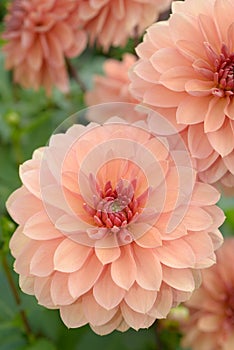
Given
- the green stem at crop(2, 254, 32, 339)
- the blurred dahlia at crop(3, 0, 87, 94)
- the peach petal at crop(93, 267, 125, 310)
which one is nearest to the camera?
the peach petal at crop(93, 267, 125, 310)

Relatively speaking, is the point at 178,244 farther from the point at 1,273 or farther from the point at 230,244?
the point at 1,273

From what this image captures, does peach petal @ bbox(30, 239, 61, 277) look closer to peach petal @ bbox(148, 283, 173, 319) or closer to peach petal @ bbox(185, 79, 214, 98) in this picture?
peach petal @ bbox(148, 283, 173, 319)

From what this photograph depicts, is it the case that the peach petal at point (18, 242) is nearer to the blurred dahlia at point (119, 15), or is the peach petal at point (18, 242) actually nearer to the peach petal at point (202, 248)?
the peach petal at point (202, 248)

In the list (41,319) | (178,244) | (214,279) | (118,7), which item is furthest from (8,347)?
(118,7)

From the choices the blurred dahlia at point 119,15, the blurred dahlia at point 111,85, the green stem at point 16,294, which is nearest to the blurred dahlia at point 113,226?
the green stem at point 16,294

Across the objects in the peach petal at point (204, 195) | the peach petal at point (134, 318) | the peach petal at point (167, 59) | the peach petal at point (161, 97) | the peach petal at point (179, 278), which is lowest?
the peach petal at point (134, 318)

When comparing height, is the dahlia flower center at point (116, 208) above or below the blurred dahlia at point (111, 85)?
above

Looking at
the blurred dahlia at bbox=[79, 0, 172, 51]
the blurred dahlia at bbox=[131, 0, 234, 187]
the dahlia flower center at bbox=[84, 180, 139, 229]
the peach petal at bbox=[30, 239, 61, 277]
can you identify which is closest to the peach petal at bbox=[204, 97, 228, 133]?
the blurred dahlia at bbox=[131, 0, 234, 187]
